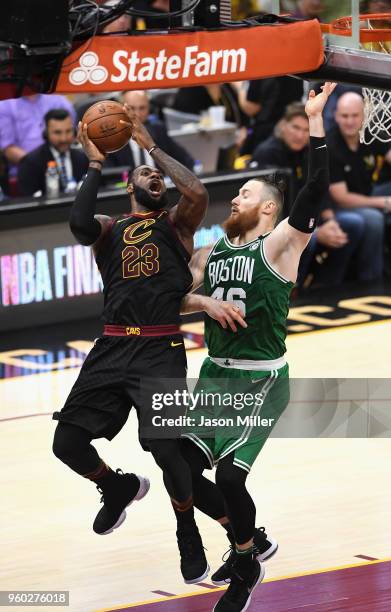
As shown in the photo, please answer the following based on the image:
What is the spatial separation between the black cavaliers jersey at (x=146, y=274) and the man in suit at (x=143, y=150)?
6.77 metres

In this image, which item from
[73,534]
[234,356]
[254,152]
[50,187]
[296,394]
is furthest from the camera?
[254,152]

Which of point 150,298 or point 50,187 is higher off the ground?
point 150,298

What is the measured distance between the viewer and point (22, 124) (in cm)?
1526

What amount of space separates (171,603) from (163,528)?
4.32 ft

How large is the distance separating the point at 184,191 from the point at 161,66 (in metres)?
0.97

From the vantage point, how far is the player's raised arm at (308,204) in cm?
723

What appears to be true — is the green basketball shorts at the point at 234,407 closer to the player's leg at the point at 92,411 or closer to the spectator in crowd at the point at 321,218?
the player's leg at the point at 92,411

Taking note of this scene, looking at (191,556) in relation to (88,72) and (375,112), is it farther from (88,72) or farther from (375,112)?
(375,112)

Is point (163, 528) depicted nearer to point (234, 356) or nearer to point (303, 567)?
point (303, 567)

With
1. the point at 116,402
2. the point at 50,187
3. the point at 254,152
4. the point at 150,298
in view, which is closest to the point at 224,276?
the point at 150,298

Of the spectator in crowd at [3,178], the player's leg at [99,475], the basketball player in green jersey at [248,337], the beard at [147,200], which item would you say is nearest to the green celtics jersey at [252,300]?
the basketball player in green jersey at [248,337]

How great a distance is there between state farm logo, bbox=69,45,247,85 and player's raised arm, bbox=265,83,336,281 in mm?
992

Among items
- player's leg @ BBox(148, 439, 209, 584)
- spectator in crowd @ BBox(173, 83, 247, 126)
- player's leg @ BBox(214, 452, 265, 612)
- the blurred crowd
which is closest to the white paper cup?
spectator in crowd @ BBox(173, 83, 247, 126)

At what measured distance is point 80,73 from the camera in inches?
313
